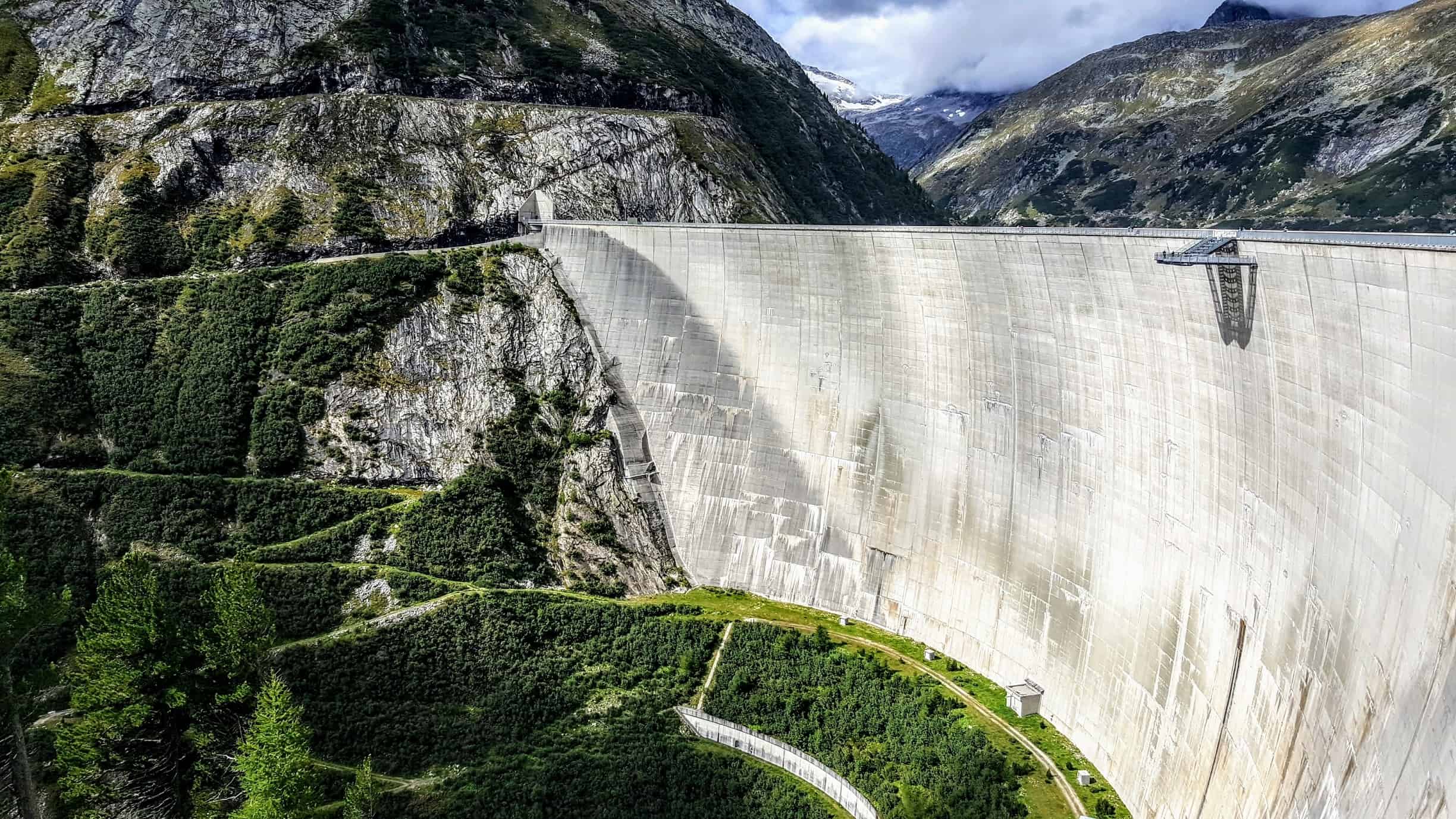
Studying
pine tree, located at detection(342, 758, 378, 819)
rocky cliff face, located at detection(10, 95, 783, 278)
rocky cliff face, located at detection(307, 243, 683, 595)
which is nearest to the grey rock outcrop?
rocky cliff face, located at detection(10, 95, 783, 278)

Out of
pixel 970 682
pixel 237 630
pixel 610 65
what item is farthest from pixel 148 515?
pixel 610 65

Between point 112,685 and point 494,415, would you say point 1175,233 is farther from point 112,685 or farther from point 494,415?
point 112,685

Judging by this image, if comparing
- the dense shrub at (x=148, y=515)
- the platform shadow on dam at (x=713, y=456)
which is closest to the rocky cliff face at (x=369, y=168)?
the platform shadow on dam at (x=713, y=456)

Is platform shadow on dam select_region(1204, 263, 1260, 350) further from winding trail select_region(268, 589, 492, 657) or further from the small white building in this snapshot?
winding trail select_region(268, 589, 492, 657)

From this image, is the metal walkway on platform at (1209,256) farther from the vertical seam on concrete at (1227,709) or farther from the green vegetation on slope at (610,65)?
the green vegetation on slope at (610,65)

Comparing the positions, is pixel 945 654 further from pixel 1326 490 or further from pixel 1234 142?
pixel 1234 142

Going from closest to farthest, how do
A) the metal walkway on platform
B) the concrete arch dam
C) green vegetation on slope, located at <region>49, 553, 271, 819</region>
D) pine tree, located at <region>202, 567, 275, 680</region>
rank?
the concrete arch dam, the metal walkway on platform, green vegetation on slope, located at <region>49, 553, 271, 819</region>, pine tree, located at <region>202, 567, 275, 680</region>
